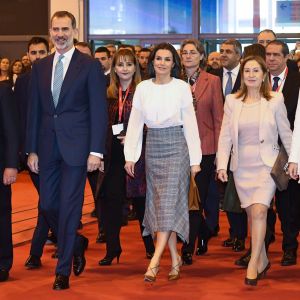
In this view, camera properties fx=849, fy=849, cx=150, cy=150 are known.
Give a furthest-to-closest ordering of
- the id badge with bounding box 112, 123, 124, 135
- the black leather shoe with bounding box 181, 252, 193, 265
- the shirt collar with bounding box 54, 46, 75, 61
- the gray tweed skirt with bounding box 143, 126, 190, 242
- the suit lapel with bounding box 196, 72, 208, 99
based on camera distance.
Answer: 1. the suit lapel with bounding box 196, 72, 208, 99
2. the black leather shoe with bounding box 181, 252, 193, 265
3. the id badge with bounding box 112, 123, 124, 135
4. the gray tweed skirt with bounding box 143, 126, 190, 242
5. the shirt collar with bounding box 54, 46, 75, 61

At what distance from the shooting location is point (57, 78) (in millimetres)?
5852

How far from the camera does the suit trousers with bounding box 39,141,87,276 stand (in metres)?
5.74

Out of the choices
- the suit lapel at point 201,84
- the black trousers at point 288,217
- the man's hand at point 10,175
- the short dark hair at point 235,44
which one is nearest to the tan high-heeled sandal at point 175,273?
the black trousers at point 288,217

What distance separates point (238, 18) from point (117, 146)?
34.6ft

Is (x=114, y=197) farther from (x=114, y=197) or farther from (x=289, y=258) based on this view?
(x=289, y=258)

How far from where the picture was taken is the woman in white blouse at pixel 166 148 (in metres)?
6.10

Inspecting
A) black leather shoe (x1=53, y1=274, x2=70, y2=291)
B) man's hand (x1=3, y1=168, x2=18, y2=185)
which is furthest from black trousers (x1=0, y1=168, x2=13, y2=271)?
black leather shoe (x1=53, y1=274, x2=70, y2=291)

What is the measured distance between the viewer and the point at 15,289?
229 inches

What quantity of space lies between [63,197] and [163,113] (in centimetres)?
96

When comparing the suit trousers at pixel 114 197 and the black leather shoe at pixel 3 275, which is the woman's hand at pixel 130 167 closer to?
the suit trousers at pixel 114 197

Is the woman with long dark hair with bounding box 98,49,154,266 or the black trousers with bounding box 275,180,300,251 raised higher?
the woman with long dark hair with bounding box 98,49,154,266

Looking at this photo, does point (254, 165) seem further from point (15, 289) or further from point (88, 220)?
point (88, 220)

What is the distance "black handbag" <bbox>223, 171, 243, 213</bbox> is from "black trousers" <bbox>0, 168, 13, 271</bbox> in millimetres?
1674

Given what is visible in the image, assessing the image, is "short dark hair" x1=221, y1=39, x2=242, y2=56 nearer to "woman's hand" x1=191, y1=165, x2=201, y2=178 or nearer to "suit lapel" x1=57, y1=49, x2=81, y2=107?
"woman's hand" x1=191, y1=165, x2=201, y2=178
